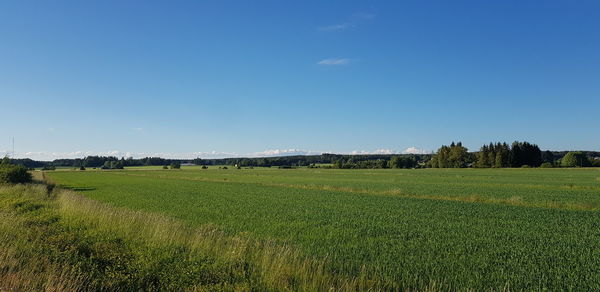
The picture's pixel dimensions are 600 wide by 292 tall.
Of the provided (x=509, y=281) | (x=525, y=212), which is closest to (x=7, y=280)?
(x=509, y=281)

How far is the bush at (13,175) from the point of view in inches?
1839

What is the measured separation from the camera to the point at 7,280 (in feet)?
24.7

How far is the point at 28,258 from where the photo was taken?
30.8ft

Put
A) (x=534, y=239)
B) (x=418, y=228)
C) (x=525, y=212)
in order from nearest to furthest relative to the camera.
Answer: (x=534, y=239) < (x=418, y=228) < (x=525, y=212)

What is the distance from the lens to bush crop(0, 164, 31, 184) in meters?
46.7

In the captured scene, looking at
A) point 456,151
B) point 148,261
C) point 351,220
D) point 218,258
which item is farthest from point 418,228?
point 456,151

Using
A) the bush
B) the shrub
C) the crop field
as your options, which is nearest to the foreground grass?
the crop field

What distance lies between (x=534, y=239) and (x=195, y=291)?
1212 cm

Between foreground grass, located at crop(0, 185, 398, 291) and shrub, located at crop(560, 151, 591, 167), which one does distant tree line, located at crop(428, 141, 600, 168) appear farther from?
foreground grass, located at crop(0, 185, 398, 291)

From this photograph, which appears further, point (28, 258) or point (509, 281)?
point (28, 258)

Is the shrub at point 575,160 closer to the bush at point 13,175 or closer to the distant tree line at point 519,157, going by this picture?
the distant tree line at point 519,157

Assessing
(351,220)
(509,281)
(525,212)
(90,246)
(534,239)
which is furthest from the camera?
(525,212)

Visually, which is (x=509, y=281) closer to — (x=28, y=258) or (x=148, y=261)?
(x=148, y=261)

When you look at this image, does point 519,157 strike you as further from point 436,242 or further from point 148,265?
point 148,265
